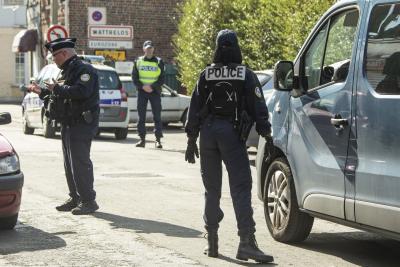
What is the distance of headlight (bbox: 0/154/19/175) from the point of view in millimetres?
7801

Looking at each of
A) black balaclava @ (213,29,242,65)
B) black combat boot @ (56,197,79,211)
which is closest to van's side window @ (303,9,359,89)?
black balaclava @ (213,29,242,65)

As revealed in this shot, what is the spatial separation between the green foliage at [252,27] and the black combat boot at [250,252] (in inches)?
442

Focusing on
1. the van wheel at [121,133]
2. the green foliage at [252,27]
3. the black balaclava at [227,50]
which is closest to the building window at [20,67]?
the green foliage at [252,27]

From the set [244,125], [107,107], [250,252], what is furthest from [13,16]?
[250,252]

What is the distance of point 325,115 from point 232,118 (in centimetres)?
70

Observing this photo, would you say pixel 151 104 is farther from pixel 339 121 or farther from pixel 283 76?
pixel 339 121

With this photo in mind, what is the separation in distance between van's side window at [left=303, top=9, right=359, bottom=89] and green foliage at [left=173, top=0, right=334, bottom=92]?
10.2 m

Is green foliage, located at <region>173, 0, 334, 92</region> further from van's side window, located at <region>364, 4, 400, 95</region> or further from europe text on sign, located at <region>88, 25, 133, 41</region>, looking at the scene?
van's side window, located at <region>364, 4, 400, 95</region>

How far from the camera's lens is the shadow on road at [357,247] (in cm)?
709

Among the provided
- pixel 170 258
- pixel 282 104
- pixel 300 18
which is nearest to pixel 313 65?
pixel 282 104

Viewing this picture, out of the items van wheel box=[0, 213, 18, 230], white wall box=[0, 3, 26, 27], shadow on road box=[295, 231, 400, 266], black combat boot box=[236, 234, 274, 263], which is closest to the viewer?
black combat boot box=[236, 234, 274, 263]

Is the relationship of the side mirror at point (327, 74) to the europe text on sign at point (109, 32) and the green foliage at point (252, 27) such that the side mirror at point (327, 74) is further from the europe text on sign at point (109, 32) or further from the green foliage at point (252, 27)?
the europe text on sign at point (109, 32)

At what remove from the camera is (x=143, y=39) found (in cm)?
3475

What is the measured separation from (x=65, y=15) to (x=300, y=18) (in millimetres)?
17360
